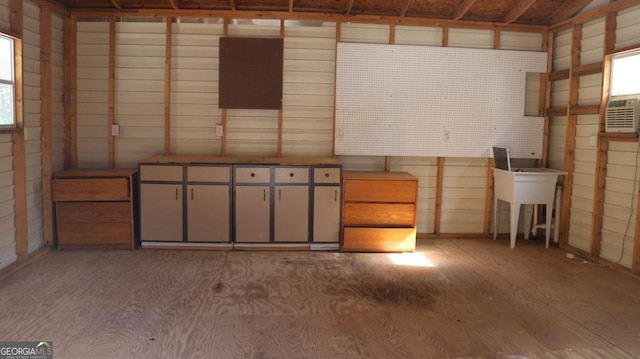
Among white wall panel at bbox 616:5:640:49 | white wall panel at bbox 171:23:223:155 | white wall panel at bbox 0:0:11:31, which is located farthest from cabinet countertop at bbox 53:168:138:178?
white wall panel at bbox 616:5:640:49

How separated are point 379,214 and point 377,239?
0.28 metres

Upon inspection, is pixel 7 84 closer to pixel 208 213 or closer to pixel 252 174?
pixel 208 213

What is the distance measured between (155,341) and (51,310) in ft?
3.47

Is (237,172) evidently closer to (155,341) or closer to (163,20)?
(163,20)

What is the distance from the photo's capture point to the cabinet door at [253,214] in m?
5.45

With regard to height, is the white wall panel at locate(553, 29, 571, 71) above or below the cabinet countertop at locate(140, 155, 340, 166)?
above

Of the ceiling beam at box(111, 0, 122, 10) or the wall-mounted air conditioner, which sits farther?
the ceiling beam at box(111, 0, 122, 10)

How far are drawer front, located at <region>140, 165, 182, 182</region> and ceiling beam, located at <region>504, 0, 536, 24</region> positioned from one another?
4.32 m

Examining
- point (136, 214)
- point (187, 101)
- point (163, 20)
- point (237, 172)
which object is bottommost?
point (136, 214)

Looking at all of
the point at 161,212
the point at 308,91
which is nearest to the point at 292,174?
the point at 308,91

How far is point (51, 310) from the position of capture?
3.65 meters

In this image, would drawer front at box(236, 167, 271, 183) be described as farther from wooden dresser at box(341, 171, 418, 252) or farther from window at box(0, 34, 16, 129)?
window at box(0, 34, 16, 129)

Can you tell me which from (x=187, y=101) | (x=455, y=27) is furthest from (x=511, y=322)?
(x=187, y=101)

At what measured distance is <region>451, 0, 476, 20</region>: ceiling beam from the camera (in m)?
5.54
